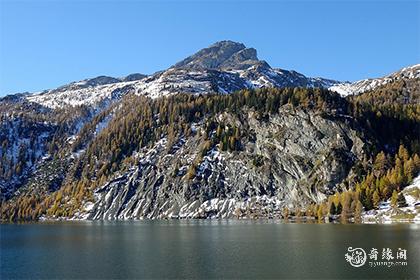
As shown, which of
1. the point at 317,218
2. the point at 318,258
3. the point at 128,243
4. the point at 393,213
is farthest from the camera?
the point at 317,218

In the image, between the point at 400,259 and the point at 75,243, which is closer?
the point at 400,259

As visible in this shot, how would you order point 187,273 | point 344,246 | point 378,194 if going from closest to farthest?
point 187,273, point 344,246, point 378,194

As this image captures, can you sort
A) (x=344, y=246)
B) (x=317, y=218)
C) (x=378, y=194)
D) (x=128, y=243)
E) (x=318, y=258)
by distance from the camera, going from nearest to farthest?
1. (x=318, y=258)
2. (x=344, y=246)
3. (x=128, y=243)
4. (x=378, y=194)
5. (x=317, y=218)

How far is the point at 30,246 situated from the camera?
359 feet

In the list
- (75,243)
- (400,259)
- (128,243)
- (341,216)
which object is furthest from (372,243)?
(341,216)

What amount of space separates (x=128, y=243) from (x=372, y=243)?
52967 mm

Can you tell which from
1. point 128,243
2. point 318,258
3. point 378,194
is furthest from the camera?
point 378,194

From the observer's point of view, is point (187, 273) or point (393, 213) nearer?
Answer: point (187, 273)

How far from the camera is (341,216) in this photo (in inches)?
7234

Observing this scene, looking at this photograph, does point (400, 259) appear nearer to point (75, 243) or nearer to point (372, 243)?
point (372, 243)

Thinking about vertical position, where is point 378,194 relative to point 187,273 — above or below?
above

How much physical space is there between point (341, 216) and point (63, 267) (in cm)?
13240

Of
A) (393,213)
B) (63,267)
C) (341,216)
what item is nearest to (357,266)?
(63,267)

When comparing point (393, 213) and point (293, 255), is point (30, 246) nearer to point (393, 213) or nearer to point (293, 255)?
point (293, 255)
